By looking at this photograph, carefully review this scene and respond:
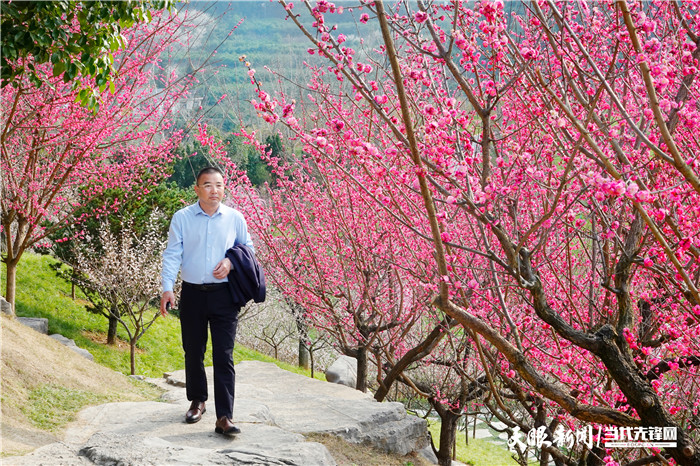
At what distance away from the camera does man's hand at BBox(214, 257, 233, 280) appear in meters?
3.85

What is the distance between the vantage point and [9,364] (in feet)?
17.6

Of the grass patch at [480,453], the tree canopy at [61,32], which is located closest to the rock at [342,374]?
the grass patch at [480,453]

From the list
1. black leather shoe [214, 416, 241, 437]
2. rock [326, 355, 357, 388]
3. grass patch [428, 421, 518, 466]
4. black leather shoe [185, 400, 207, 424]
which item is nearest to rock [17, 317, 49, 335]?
rock [326, 355, 357, 388]

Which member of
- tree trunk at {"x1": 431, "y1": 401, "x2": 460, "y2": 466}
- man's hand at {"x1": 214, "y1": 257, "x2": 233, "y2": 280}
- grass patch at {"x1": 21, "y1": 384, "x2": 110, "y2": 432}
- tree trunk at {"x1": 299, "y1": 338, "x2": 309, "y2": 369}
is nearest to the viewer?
man's hand at {"x1": 214, "y1": 257, "x2": 233, "y2": 280}

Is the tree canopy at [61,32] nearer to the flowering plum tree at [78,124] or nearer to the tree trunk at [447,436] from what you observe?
the flowering plum tree at [78,124]

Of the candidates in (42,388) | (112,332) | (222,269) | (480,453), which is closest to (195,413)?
(222,269)

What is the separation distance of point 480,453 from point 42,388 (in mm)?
12913

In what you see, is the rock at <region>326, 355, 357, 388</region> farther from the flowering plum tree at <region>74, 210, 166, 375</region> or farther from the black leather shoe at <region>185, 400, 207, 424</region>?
the black leather shoe at <region>185, 400, 207, 424</region>

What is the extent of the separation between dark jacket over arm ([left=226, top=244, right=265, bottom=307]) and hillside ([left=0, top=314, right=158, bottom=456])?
1454mm

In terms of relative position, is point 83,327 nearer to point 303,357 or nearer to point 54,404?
point 303,357

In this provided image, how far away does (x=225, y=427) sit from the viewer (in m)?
3.93

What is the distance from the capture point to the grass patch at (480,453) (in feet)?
45.5

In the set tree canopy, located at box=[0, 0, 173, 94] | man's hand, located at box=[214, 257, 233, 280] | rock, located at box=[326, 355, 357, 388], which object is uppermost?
tree canopy, located at box=[0, 0, 173, 94]

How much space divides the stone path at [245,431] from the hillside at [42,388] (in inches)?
9.6
